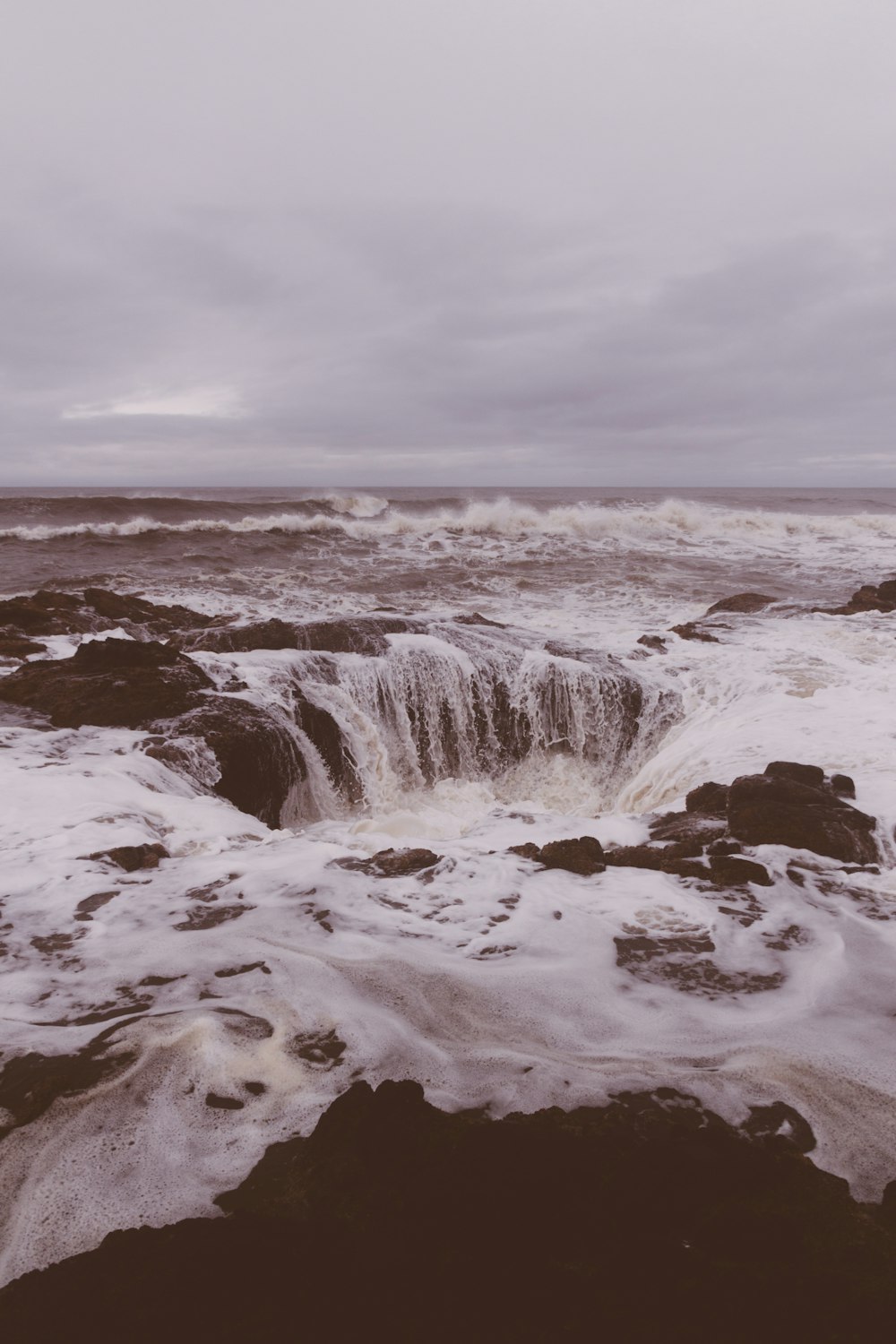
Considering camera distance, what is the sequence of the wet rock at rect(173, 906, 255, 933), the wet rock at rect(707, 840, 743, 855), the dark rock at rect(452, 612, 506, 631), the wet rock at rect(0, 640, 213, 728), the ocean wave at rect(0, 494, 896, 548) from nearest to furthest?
the wet rock at rect(173, 906, 255, 933) < the wet rock at rect(707, 840, 743, 855) < the wet rock at rect(0, 640, 213, 728) < the dark rock at rect(452, 612, 506, 631) < the ocean wave at rect(0, 494, 896, 548)

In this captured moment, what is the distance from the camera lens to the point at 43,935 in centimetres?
391

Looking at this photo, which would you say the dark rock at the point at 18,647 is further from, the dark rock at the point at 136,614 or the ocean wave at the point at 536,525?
the ocean wave at the point at 536,525

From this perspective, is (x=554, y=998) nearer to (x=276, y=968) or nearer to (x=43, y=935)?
(x=276, y=968)

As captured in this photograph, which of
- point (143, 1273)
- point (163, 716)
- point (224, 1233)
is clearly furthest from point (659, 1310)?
point (163, 716)

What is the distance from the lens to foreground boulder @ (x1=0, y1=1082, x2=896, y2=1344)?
→ 6.18ft

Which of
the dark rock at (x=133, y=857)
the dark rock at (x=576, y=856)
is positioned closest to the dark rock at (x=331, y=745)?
the dark rock at (x=133, y=857)

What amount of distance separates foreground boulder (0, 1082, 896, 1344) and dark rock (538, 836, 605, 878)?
7.63 ft

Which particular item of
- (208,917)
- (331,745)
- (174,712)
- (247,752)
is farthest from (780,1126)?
(174,712)

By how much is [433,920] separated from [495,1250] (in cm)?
225

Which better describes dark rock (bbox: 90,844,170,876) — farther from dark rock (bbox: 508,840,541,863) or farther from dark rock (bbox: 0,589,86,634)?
dark rock (bbox: 0,589,86,634)

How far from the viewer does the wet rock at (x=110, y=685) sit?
7.38 metres

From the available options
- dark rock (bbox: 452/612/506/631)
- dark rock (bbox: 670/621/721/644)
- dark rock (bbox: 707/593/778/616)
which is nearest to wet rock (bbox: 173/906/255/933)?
dark rock (bbox: 452/612/506/631)

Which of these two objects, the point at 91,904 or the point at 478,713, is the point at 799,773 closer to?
the point at 478,713

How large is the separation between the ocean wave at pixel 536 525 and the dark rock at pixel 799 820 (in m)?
25.9
